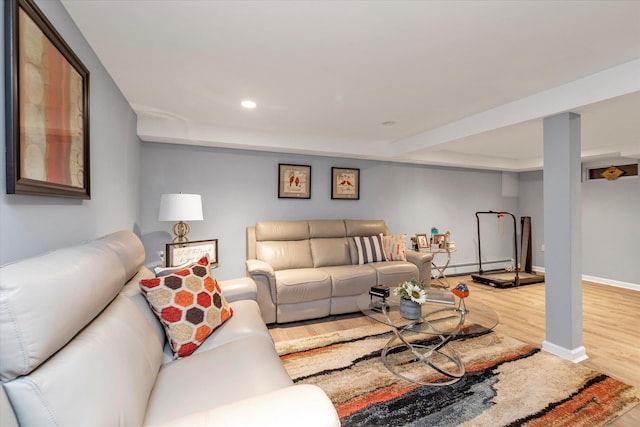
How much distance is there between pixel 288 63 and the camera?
211 centimetres

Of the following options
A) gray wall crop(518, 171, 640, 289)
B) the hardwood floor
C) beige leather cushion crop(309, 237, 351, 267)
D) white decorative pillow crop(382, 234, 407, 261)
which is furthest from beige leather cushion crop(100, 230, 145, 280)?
gray wall crop(518, 171, 640, 289)

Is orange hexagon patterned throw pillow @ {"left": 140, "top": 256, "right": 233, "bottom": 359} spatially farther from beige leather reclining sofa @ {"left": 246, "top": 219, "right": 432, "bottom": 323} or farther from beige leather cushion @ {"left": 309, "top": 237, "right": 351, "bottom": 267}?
beige leather cushion @ {"left": 309, "top": 237, "right": 351, "bottom": 267}

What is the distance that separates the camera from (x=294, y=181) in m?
4.29

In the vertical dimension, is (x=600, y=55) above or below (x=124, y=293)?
above

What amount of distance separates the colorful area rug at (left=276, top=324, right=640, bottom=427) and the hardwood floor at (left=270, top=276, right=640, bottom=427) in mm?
184

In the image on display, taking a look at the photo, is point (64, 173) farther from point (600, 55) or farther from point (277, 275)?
point (600, 55)

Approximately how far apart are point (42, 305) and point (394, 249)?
3.84 meters

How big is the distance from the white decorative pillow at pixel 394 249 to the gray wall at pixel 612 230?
144 inches

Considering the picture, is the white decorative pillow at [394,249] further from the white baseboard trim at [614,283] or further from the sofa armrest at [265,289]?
the white baseboard trim at [614,283]

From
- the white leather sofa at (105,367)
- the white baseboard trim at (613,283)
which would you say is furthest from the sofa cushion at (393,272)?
the white baseboard trim at (613,283)

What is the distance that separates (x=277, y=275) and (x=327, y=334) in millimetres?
802

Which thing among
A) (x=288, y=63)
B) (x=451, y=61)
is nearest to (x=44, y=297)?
(x=288, y=63)

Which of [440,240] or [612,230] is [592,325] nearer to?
[440,240]

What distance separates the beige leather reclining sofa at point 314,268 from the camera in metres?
3.16
